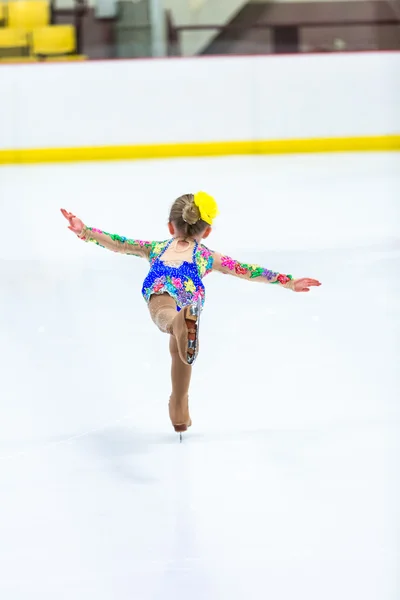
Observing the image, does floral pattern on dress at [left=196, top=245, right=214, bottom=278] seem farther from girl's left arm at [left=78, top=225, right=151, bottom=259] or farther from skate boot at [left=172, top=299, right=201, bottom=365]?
skate boot at [left=172, top=299, right=201, bottom=365]

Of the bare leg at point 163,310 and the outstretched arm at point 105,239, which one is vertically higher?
the outstretched arm at point 105,239

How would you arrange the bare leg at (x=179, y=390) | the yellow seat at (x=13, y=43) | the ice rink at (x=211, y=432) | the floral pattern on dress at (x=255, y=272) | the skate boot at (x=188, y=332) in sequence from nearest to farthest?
the ice rink at (x=211, y=432)
the skate boot at (x=188, y=332)
the bare leg at (x=179, y=390)
the floral pattern on dress at (x=255, y=272)
the yellow seat at (x=13, y=43)

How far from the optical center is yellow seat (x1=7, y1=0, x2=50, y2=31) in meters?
8.98

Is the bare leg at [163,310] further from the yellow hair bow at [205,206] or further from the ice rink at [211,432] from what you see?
the ice rink at [211,432]

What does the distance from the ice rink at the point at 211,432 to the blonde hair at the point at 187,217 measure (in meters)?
0.56

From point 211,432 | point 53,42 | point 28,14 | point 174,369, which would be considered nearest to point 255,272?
point 174,369

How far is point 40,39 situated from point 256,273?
A: 7.24 m

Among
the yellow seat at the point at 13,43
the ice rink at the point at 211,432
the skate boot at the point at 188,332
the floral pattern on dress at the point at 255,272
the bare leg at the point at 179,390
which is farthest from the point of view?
the yellow seat at the point at 13,43

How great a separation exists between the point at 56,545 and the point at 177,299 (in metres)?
0.74

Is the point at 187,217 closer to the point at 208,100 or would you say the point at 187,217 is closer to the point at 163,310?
the point at 163,310

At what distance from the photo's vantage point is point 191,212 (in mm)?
2365

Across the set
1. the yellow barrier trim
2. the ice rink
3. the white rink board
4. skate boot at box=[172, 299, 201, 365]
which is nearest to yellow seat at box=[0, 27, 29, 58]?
the white rink board

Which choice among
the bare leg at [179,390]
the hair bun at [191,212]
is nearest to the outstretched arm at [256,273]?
the hair bun at [191,212]

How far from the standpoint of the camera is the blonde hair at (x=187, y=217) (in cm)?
237
